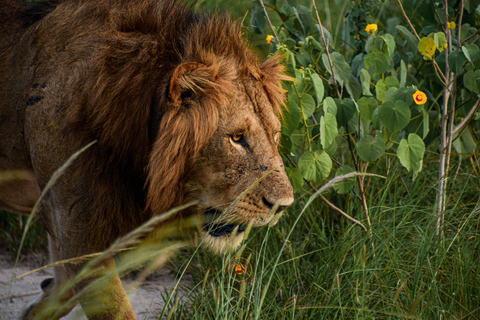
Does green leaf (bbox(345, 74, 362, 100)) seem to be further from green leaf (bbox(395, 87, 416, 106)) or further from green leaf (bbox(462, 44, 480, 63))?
green leaf (bbox(462, 44, 480, 63))

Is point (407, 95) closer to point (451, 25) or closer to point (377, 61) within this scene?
point (377, 61)

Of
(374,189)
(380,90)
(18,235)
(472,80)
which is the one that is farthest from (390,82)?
(18,235)

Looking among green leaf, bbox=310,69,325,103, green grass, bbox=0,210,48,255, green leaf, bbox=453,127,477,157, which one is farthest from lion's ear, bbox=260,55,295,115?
green grass, bbox=0,210,48,255

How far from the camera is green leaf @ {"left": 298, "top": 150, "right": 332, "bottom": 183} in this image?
2.71 m

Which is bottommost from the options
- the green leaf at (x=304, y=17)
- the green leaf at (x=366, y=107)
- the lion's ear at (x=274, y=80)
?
the green leaf at (x=366, y=107)

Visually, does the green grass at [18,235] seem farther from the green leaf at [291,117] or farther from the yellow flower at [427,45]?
the yellow flower at [427,45]

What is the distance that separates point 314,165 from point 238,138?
0.59 metres

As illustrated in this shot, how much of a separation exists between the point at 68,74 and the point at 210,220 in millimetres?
937

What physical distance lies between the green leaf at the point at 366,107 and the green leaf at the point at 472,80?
57cm

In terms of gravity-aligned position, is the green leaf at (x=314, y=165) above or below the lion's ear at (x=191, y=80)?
below

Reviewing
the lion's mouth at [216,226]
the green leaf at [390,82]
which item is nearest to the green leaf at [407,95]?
the green leaf at [390,82]

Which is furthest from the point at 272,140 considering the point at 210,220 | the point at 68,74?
the point at 68,74

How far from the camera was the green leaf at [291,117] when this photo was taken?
8.70ft

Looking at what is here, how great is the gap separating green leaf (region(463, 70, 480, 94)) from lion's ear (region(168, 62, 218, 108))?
1.46 metres
